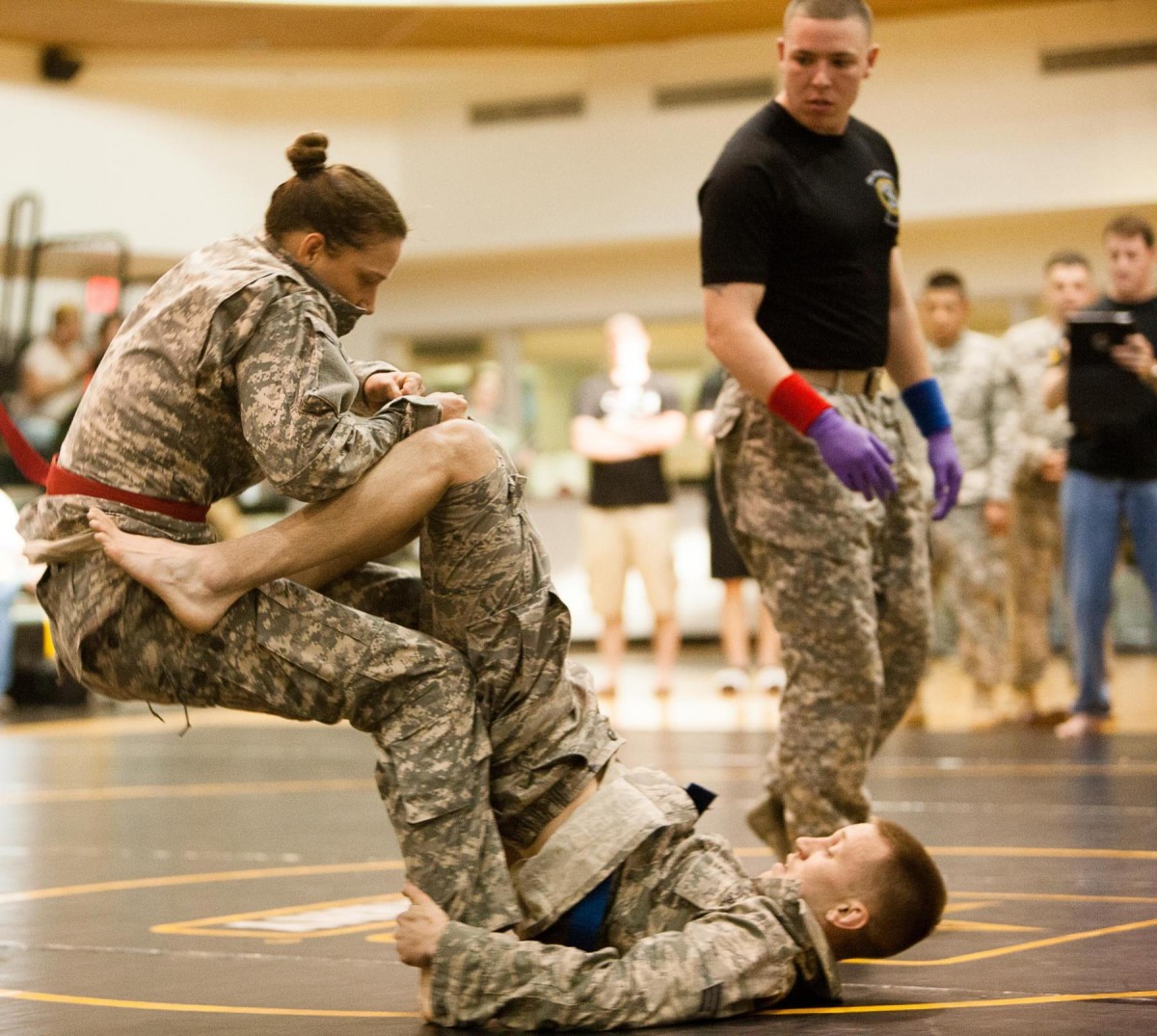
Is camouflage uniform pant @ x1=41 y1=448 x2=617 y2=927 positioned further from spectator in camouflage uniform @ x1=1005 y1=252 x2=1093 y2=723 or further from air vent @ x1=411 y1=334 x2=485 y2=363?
air vent @ x1=411 y1=334 x2=485 y2=363

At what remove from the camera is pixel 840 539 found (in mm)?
3627

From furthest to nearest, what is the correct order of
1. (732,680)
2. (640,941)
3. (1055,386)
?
(732,680)
(1055,386)
(640,941)

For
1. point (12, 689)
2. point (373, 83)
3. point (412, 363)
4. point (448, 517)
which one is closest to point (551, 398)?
point (412, 363)

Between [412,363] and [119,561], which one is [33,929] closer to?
[119,561]

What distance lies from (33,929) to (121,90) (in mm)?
10951

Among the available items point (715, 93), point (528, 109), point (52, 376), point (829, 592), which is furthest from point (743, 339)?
point (528, 109)

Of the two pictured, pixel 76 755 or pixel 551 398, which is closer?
pixel 76 755

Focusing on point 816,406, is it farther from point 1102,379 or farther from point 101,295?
point 101,295

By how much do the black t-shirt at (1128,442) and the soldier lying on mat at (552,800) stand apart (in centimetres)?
438

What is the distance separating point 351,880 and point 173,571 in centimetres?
160

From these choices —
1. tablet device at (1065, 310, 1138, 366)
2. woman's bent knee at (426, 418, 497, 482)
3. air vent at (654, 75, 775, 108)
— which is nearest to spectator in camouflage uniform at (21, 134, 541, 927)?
woman's bent knee at (426, 418, 497, 482)

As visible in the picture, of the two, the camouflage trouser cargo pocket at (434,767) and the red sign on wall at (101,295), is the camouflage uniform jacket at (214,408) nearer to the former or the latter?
the camouflage trouser cargo pocket at (434,767)

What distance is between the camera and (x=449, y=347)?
14.6 meters

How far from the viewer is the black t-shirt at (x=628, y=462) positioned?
9.13 metres
